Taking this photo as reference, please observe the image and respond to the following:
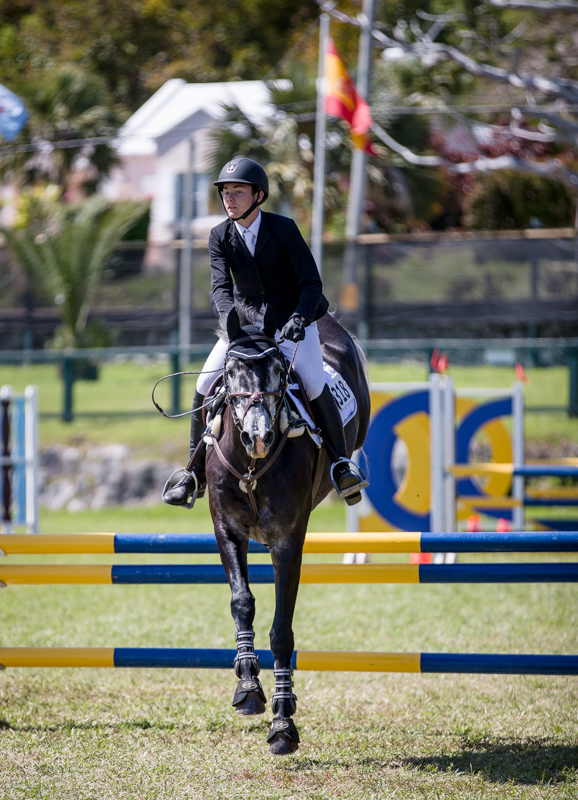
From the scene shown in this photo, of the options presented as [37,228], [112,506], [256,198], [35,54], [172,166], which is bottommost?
[112,506]

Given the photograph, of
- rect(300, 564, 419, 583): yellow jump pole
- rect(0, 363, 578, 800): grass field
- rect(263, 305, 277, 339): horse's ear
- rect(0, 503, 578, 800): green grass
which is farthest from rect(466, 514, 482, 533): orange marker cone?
rect(263, 305, 277, 339): horse's ear

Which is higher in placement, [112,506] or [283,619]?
[283,619]

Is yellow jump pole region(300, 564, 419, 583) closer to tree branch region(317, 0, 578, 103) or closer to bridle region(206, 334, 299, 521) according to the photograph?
bridle region(206, 334, 299, 521)

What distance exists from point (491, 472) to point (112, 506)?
303 inches

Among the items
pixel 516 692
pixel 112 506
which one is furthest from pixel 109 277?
pixel 516 692

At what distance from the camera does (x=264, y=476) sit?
4.36 metres

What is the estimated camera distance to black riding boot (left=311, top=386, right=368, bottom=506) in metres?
4.69

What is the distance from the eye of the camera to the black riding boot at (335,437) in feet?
15.4

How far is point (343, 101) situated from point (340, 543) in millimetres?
12248

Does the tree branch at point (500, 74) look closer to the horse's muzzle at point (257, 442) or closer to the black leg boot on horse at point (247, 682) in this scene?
the horse's muzzle at point (257, 442)

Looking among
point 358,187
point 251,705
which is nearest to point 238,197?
point 251,705

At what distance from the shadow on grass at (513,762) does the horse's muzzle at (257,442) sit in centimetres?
165

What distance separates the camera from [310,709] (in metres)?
5.26

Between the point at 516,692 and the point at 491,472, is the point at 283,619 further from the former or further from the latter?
the point at 491,472
